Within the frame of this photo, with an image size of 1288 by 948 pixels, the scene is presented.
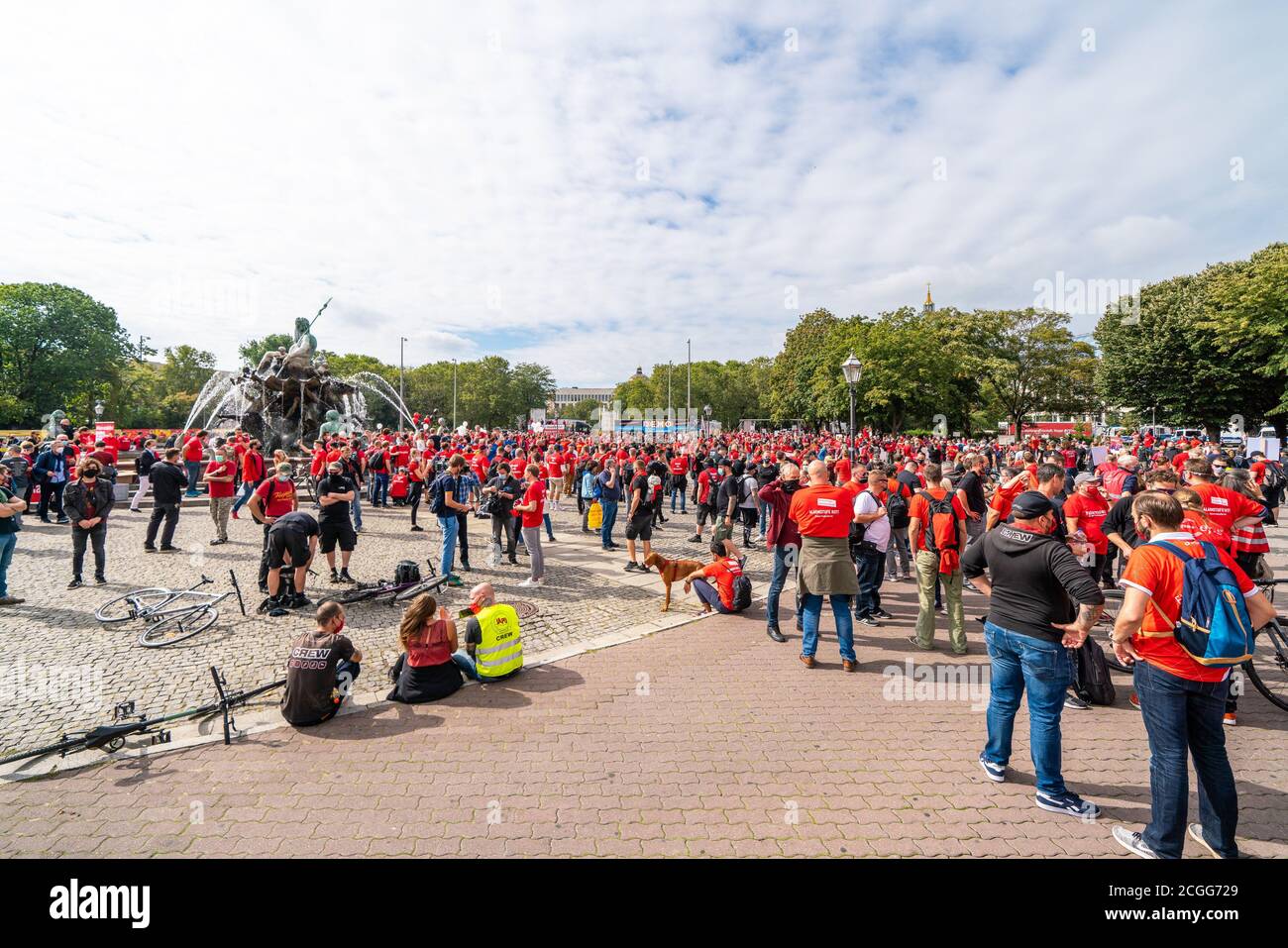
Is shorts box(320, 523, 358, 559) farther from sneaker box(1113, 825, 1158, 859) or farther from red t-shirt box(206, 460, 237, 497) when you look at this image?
sneaker box(1113, 825, 1158, 859)

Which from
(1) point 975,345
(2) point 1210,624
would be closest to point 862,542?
(2) point 1210,624

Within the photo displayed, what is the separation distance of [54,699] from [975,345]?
5971 centimetres

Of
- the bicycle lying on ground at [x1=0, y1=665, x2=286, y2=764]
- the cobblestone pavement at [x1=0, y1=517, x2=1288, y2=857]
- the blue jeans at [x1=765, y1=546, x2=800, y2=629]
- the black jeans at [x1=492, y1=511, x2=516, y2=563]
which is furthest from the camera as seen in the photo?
the black jeans at [x1=492, y1=511, x2=516, y2=563]

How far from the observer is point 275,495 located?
8734mm

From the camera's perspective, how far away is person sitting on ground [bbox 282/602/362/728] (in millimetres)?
4855

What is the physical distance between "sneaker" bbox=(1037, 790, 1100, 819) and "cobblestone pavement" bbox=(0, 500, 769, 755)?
4.55 meters

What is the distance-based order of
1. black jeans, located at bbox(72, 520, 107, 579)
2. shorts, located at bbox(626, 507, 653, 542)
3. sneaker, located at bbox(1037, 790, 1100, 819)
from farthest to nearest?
1. shorts, located at bbox(626, 507, 653, 542)
2. black jeans, located at bbox(72, 520, 107, 579)
3. sneaker, located at bbox(1037, 790, 1100, 819)

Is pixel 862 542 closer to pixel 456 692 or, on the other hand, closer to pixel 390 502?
pixel 456 692

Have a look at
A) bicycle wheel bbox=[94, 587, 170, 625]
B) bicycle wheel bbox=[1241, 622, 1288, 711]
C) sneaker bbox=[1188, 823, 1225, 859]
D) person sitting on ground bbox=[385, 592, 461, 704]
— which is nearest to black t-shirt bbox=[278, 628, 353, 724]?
person sitting on ground bbox=[385, 592, 461, 704]

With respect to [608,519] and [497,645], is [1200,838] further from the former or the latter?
[608,519]

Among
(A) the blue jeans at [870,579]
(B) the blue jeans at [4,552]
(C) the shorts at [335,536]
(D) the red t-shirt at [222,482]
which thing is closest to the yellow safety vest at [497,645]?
(C) the shorts at [335,536]

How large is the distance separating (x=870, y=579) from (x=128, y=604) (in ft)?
31.1

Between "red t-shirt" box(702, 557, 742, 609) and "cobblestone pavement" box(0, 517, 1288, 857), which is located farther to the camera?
"red t-shirt" box(702, 557, 742, 609)
